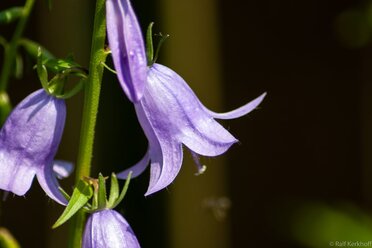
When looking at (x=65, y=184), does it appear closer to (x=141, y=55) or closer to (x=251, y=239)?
(x=251, y=239)

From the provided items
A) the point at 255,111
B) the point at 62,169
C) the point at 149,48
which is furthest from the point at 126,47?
the point at 255,111

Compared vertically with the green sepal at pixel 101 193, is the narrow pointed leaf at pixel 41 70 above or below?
above

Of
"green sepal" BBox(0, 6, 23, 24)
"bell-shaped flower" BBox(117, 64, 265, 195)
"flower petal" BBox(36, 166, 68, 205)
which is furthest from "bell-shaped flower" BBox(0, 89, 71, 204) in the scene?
"green sepal" BBox(0, 6, 23, 24)

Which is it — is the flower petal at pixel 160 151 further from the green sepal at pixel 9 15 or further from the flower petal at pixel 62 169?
the green sepal at pixel 9 15

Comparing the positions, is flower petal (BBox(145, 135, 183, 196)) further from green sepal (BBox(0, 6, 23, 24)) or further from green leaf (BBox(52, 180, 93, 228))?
green sepal (BBox(0, 6, 23, 24))

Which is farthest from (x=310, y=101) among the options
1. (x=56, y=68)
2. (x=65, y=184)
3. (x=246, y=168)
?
(x=56, y=68)

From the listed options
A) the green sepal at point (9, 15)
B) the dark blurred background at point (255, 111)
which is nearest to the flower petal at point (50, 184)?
the green sepal at point (9, 15)

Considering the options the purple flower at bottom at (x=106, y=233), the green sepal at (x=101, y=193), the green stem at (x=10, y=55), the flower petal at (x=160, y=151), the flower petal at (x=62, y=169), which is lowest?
the purple flower at bottom at (x=106, y=233)
